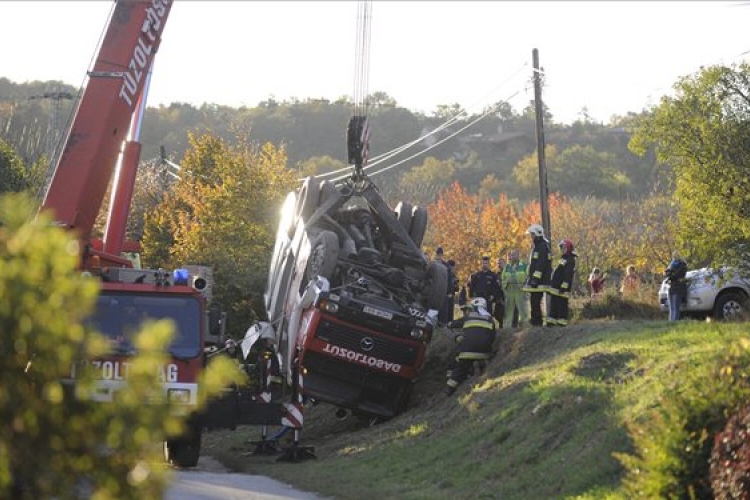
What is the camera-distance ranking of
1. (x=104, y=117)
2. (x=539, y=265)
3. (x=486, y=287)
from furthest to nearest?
(x=486, y=287), (x=539, y=265), (x=104, y=117)

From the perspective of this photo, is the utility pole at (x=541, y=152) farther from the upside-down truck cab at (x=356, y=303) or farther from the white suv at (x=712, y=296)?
the upside-down truck cab at (x=356, y=303)

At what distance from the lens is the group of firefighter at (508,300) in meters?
21.2

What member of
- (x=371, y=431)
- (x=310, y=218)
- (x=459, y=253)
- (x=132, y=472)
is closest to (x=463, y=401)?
(x=371, y=431)

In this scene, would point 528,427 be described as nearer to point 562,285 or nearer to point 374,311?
point 374,311

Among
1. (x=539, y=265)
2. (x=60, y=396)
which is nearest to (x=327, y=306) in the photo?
(x=539, y=265)

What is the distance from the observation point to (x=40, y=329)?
460 cm

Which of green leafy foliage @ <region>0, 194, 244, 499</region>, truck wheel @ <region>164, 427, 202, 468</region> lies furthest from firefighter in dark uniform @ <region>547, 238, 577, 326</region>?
green leafy foliage @ <region>0, 194, 244, 499</region>

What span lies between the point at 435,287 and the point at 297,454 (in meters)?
3.96

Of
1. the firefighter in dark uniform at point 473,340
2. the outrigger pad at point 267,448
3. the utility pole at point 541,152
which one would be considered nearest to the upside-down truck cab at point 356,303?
the firefighter in dark uniform at point 473,340

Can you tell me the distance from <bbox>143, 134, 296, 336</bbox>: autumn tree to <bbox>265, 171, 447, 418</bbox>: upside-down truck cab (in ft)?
32.1

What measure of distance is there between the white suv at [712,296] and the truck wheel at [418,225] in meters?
4.51

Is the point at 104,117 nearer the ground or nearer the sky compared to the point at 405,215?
nearer the sky

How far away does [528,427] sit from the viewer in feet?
51.3

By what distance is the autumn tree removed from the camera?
33.0 metres
